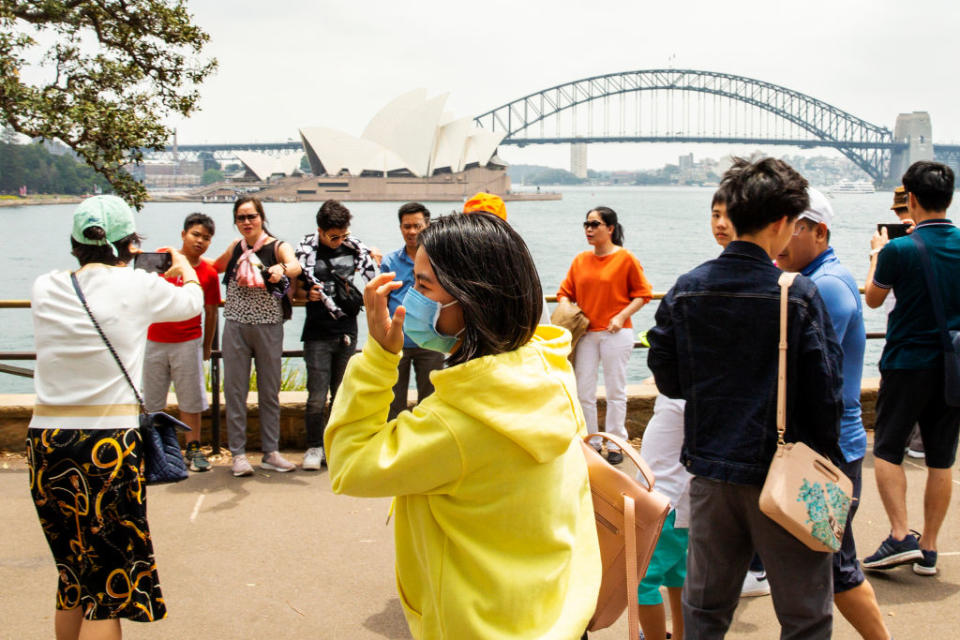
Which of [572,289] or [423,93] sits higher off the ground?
[423,93]

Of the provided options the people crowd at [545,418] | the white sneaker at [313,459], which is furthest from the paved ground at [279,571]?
the people crowd at [545,418]

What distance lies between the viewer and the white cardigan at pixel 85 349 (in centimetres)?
251

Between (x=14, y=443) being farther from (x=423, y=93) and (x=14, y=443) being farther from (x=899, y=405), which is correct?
(x=423, y=93)

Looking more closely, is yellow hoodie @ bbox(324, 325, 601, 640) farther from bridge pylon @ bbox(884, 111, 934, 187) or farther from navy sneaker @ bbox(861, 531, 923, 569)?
bridge pylon @ bbox(884, 111, 934, 187)

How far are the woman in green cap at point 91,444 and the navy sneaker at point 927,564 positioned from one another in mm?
3115

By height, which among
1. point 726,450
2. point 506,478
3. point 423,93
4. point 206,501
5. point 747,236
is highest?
point 423,93

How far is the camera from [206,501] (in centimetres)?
474

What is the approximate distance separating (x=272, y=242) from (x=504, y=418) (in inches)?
164

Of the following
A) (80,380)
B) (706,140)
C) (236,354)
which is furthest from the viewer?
(706,140)

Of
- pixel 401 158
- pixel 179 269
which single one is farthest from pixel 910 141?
pixel 179 269

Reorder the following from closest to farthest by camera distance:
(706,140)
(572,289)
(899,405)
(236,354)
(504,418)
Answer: (504,418), (899,405), (236,354), (572,289), (706,140)

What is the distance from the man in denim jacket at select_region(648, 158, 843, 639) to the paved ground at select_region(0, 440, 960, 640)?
122 centimetres

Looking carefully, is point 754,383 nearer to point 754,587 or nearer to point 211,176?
point 754,587

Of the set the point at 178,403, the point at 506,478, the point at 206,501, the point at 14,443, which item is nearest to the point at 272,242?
the point at 178,403
